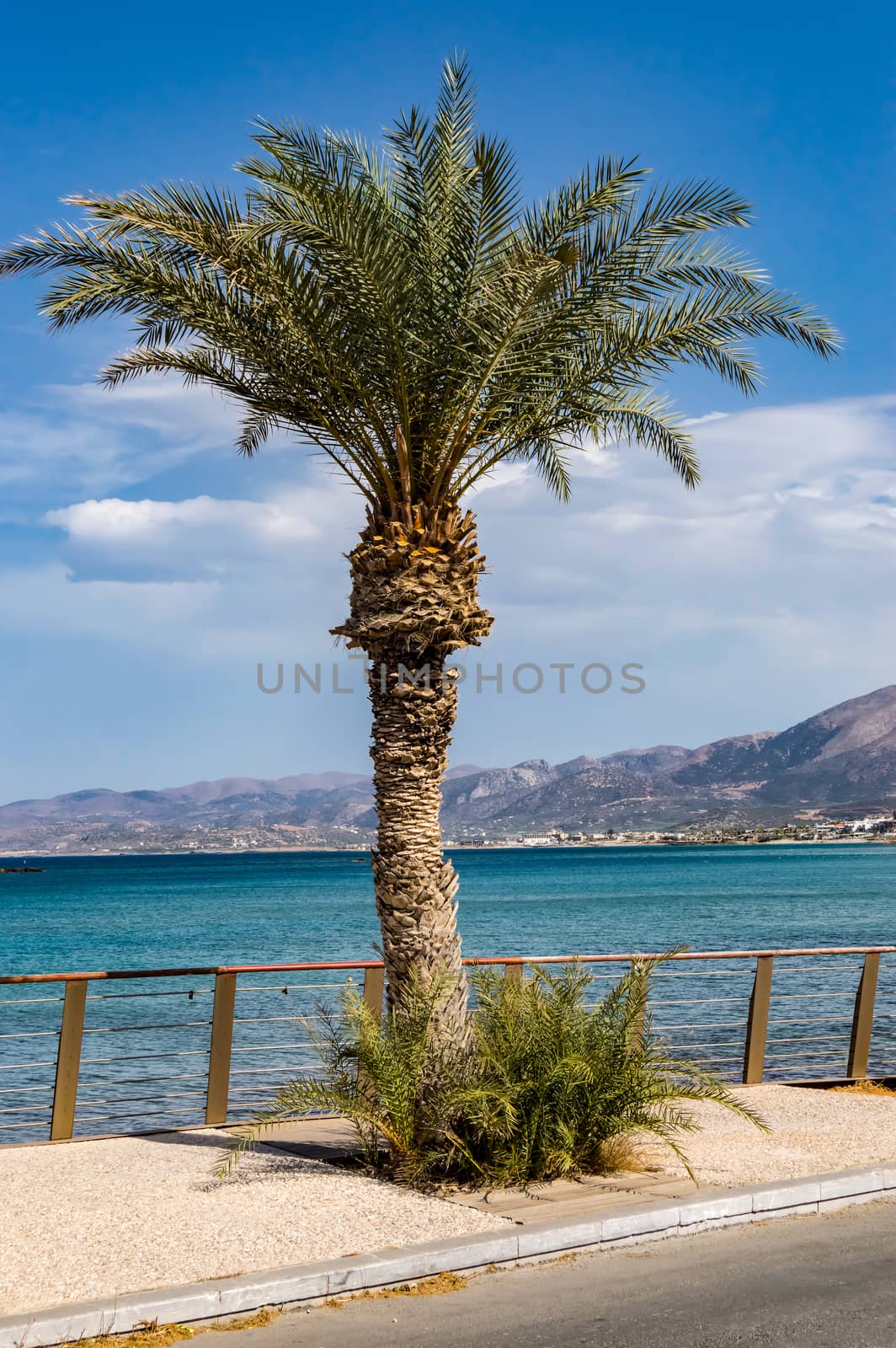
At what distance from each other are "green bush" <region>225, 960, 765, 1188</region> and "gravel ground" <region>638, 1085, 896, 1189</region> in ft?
1.28

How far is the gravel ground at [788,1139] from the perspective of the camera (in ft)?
25.0

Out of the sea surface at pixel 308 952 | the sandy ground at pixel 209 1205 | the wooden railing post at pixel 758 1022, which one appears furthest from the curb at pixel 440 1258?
the wooden railing post at pixel 758 1022

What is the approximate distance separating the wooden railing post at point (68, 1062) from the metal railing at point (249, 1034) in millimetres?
12

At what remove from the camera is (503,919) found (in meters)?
60.0

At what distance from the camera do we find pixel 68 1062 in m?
8.33

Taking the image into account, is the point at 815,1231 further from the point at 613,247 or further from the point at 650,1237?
the point at 613,247

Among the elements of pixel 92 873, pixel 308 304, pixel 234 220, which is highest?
pixel 234 220

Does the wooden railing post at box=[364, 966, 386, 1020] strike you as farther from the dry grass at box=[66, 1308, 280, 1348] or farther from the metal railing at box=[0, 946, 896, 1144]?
the dry grass at box=[66, 1308, 280, 1348]

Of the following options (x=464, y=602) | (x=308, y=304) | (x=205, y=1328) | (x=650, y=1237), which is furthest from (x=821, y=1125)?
(x=308, y=304)

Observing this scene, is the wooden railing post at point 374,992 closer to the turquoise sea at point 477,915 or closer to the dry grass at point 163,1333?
the dry grass at point 163,1333

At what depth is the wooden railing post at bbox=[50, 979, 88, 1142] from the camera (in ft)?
27.3

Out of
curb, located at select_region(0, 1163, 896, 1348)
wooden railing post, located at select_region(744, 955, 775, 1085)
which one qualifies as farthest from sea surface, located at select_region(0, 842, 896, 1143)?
curb, located at select_region(0, 1163, 896, 1348)

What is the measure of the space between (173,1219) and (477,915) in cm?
5875

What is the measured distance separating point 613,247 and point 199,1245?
22.6 ft
